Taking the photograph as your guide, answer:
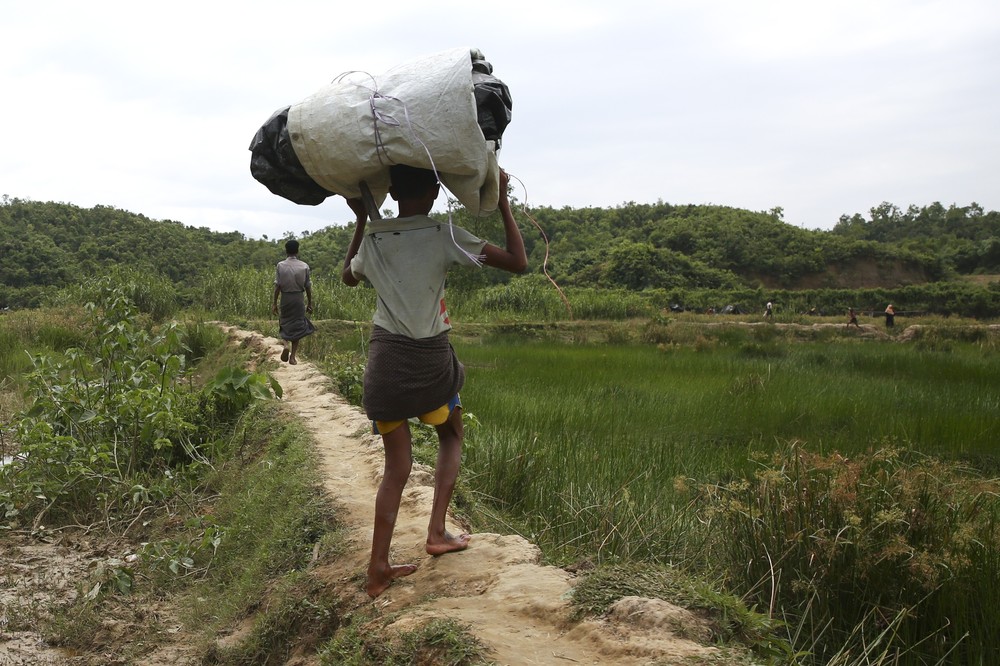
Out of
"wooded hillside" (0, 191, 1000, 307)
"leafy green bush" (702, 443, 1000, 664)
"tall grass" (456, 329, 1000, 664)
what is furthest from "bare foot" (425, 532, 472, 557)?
"wooded hillside" (0, 191, 1000, 307)

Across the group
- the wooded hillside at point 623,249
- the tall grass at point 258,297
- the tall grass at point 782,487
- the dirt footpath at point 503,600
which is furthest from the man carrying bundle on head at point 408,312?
the wooded hillside at point 623,249

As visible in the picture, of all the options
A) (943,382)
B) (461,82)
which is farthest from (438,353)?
(943,382)

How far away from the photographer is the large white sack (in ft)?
7.70

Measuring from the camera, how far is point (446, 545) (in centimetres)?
274

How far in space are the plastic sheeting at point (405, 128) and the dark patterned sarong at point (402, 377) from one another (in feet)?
1.63

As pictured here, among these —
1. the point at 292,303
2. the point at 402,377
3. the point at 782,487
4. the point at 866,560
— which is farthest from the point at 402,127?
Result: the point at 292,303

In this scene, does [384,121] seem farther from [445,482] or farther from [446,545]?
[446,545]

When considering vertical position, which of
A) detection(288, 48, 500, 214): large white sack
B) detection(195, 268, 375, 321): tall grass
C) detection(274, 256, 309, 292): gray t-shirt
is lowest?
detection(195, 268, 375, 321): tall grass

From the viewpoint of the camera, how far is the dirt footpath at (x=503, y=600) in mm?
2008

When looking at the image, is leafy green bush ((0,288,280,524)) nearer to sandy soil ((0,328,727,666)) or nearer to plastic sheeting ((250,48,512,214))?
sandy soil ((0,328,727,666))

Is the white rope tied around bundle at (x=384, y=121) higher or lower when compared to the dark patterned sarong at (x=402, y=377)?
higher

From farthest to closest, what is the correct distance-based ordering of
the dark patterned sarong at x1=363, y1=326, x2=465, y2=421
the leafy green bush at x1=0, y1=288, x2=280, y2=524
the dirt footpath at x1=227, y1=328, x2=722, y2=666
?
the leafy green bush at x1=0, y1=288, x2=280, y2=524 < the dark patterned sarong at x1=363, y1=326, x2=465, y2=421 < the dirt footpath at x1=227, y1=328, x2=722, y2=666

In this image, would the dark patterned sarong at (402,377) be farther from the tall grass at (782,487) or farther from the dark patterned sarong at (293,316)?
the dark patterned sarong at (293,316)

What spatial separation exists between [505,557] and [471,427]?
2.59 meters
